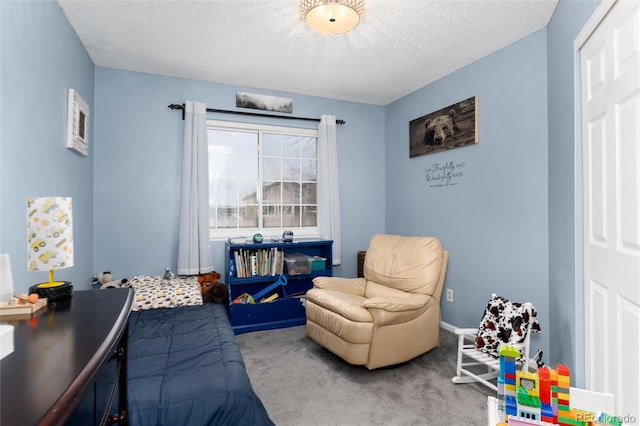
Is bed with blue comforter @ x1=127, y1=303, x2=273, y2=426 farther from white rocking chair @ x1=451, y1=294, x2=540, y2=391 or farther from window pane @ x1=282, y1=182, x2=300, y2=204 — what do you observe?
window pane @ x1=282, y1=182, x2=300, y2=204

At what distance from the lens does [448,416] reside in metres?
1.92

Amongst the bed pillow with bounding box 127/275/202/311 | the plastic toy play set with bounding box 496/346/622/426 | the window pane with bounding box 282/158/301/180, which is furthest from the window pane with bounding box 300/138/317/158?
the plastic toy play set with bounding box 496/346/622/426

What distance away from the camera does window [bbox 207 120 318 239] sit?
368cm

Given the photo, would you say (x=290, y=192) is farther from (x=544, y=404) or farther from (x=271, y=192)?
(x=544, y=404)

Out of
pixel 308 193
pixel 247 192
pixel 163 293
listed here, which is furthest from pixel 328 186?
pixel 163 293

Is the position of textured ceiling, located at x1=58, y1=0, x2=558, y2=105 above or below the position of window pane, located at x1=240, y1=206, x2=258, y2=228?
above

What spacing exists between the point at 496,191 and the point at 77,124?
3365 mm

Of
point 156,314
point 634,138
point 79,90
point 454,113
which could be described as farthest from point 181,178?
point 634,138

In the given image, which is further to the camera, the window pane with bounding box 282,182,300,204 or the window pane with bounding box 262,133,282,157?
the window pane with bounding box 282,182,300,204

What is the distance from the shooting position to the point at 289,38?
2.67 metres

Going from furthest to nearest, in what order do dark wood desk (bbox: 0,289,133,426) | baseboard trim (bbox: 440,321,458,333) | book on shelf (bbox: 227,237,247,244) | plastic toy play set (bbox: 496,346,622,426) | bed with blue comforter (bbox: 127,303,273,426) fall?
book on shelf (bbox: 227,237,247,244) < baseboard trim (bbox: 440,321,458,333) < bed with blue comforter (bbox: 127,303,273,426) < plastic toy play set (bbox: 496,346,622,426) < dark wood desk (bbox: 0,289,133,426)

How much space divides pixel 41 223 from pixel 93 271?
2.23 meters

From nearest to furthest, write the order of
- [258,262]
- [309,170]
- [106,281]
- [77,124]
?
[77,124]
[106,281]
[258,262]
[309,170]

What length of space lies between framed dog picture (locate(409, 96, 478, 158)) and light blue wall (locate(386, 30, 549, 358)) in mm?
63
